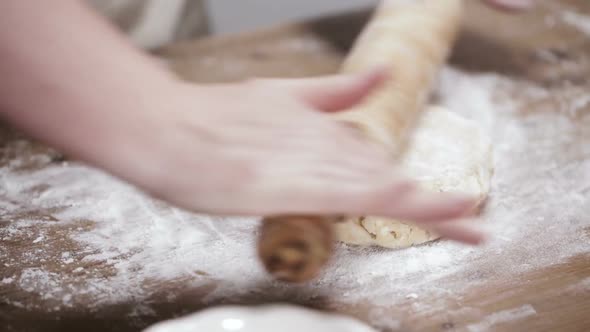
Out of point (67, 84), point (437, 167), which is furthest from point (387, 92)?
point (67, 84)

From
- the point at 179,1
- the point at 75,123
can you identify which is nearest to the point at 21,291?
the point at 75,123

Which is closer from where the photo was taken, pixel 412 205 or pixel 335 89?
pixel 412 205

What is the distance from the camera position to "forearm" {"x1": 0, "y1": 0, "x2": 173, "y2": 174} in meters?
0.86

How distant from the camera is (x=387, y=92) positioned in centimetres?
127

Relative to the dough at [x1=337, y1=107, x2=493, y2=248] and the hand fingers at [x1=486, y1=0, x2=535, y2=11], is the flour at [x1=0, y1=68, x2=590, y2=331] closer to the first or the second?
the dough at [x1=337, y1=107, x2=493, y2=248]

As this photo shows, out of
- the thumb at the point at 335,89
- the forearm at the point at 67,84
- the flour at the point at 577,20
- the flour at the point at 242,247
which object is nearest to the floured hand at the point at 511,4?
the flour at the point at 577,20

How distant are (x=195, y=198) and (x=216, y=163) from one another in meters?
0.05

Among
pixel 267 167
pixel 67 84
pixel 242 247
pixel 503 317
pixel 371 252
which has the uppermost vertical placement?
pixel 67 84

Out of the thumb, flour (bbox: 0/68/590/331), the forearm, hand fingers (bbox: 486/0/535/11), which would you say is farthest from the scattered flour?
hand fingers (bbox: 486/0/535/11)

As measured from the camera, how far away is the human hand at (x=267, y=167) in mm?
824

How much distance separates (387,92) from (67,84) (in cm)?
63

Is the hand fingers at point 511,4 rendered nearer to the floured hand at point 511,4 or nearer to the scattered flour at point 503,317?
the floured hand at point 511,4

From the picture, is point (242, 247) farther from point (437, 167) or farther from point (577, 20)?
point (577, 20)

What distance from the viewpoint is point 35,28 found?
2.89ft
